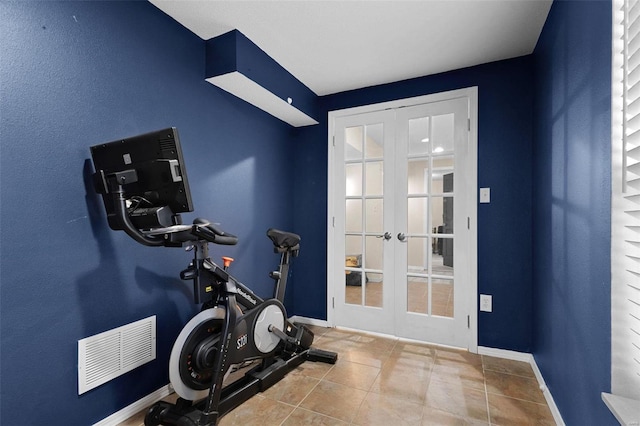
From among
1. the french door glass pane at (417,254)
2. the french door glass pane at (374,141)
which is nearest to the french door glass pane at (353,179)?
the french door glass pane at (374,141)

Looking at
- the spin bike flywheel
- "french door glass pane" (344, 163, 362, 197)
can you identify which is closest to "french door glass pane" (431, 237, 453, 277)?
"french door glass pane" (344, 163, 362, 197)

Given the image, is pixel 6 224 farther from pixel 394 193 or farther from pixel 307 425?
pixel 394 193

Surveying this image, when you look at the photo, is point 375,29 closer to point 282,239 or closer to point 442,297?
point 282,239

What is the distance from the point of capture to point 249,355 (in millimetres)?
1939

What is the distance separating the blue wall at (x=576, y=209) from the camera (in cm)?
114

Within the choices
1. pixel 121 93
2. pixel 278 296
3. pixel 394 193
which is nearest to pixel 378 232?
pixel 394 193

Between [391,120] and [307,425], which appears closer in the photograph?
[307,425]

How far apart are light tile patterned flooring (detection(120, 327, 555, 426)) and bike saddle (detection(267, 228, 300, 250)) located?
969mm

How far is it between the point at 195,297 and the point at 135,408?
75 centimetres

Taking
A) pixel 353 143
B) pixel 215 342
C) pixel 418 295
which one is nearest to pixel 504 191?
pixel 418 295

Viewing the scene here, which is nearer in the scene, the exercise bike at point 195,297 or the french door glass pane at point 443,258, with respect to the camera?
the exercise bike at point 195,297

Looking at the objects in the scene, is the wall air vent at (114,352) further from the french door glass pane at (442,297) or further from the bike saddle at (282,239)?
the french door glass pane at (442,297)

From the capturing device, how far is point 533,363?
2338 mm

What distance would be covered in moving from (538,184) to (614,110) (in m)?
1.36
